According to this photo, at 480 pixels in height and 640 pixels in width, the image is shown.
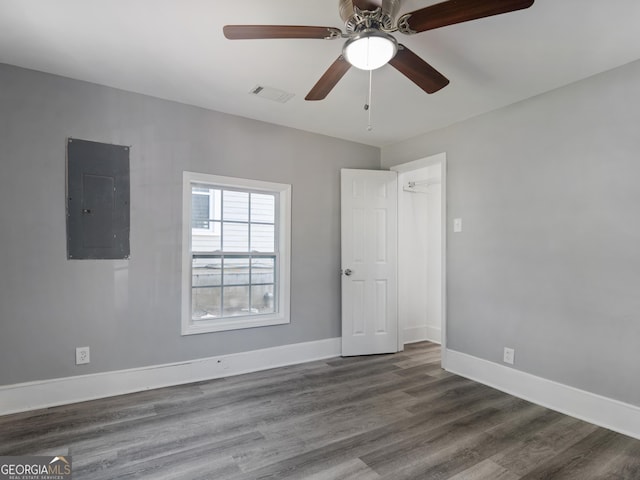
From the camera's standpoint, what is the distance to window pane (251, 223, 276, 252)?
12.2ft

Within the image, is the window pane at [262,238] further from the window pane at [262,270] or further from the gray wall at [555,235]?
the gray wall at [555,235]

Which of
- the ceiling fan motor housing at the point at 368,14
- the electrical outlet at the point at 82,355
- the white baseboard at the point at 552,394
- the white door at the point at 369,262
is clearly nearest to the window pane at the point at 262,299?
the white door at the point at 369,262

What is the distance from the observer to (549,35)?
84.7 inches

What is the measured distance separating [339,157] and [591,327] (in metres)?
2.94

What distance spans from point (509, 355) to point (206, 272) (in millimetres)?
2933

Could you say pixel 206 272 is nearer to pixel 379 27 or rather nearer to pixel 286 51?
pixel 286 51

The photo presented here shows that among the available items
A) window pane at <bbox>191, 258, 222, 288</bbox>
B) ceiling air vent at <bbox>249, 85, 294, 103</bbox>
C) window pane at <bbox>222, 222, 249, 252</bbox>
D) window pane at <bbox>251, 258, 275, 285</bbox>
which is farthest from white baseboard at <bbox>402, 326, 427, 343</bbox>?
ceiling air vent at <bbox>249, 85, 294, 103</bbox>

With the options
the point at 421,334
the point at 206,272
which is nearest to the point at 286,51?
the point at 206,272

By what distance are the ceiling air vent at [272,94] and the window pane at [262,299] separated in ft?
6.23

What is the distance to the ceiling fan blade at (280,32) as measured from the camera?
1.66 m

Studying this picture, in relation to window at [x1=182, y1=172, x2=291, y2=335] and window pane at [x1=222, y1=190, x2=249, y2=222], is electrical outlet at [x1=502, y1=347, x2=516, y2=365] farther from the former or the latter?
window pane at [x1=222, y1=190, x2=249, y2=222]

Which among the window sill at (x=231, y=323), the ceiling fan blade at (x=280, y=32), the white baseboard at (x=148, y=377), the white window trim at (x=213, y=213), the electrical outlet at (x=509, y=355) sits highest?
the ceiling fan blade at (x=280, y=32)

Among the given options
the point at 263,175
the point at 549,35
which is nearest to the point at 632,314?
the point at 549,35

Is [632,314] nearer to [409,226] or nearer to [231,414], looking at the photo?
[409,226]
